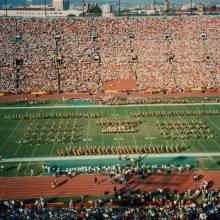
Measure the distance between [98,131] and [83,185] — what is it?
36.2ft

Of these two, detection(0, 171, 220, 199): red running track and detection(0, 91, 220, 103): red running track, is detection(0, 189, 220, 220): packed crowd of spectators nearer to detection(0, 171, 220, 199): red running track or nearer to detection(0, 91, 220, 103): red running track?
detection(0, 171, 220, 199): red running track

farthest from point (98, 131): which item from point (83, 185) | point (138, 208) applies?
point (138, 208)

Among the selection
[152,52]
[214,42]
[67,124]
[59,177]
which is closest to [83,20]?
[152,52]

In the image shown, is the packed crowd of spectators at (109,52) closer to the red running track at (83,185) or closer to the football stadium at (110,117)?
the football stadium at (110,117)

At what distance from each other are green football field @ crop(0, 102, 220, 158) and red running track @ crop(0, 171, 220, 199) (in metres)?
4.41

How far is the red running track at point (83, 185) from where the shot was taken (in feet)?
88.9

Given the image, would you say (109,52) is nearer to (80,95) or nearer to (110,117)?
(80,95)

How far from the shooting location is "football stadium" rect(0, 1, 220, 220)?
2605cm

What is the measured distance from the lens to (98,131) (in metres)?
38.8

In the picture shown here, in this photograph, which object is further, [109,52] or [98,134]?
[109,52]

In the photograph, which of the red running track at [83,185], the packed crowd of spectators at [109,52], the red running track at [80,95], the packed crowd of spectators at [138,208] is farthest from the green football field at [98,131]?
the packed crowd of spectators at [109,52]

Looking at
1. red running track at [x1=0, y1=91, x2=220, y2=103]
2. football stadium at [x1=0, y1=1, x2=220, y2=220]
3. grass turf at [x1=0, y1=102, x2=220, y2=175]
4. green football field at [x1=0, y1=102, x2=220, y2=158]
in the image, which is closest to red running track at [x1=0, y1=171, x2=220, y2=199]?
football stadium at [x1=0, y1=1, x2=220, y2=220]

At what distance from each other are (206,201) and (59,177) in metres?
9.68

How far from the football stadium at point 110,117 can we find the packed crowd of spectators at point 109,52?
137 mm
